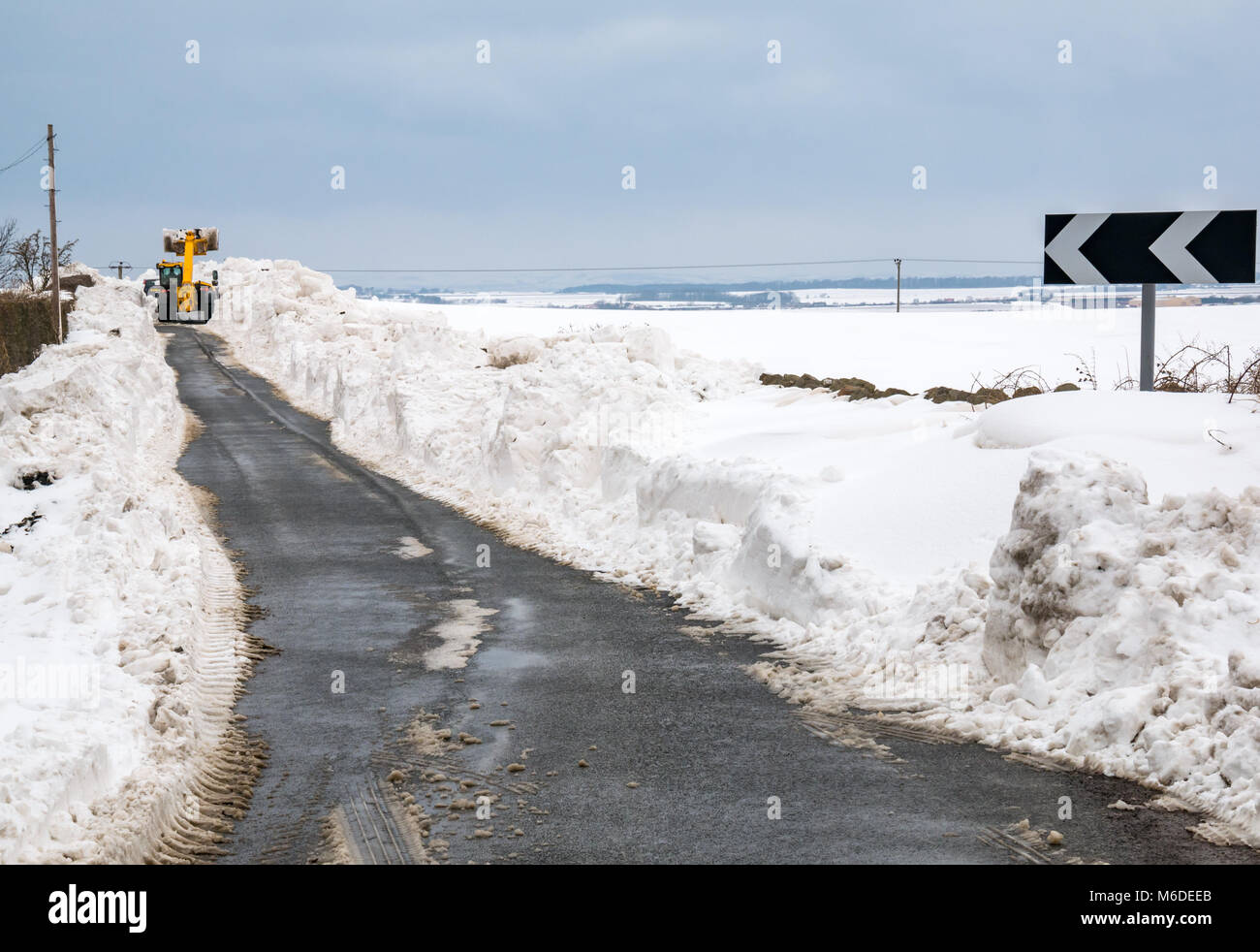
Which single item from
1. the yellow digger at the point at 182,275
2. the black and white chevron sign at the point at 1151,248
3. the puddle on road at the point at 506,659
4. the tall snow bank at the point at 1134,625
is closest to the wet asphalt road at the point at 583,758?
the puddle on road at the point at 506,659

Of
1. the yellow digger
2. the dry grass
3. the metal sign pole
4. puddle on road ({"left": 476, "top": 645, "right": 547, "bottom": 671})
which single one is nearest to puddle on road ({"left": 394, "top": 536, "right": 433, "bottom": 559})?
puddle on road ({"left": 476, "top": 645, "right": 547, "bottom": 671})

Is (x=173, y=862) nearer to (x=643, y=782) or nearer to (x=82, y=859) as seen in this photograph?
(x=82, y=859)

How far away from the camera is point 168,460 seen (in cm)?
2323

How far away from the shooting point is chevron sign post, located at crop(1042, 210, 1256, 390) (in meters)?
9.67

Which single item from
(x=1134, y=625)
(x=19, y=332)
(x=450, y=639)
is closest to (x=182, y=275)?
(x=19, y=332)

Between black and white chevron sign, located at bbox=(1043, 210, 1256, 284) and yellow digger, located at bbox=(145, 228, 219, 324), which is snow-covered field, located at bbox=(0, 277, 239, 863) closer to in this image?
black and white chevron sign, located at bbox=(1043, 210, 1256, 284)

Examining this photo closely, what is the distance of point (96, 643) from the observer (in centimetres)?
856

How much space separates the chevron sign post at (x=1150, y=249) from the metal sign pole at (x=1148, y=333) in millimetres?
11

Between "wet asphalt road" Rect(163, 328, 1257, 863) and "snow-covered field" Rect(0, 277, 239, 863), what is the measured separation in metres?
0.49

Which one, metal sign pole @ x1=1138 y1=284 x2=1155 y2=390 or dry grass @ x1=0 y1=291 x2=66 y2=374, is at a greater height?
dry grass @ x1=0 y1=291 x2=66 y2=374

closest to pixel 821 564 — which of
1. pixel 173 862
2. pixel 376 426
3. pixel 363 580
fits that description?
pixel 363 580

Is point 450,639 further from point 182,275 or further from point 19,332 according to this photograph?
point 182,275

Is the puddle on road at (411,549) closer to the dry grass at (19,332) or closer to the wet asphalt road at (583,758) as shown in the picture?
the wet asphalt road at (583,758)

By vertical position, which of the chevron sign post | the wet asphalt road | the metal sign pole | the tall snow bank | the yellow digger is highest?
the yellow digger
